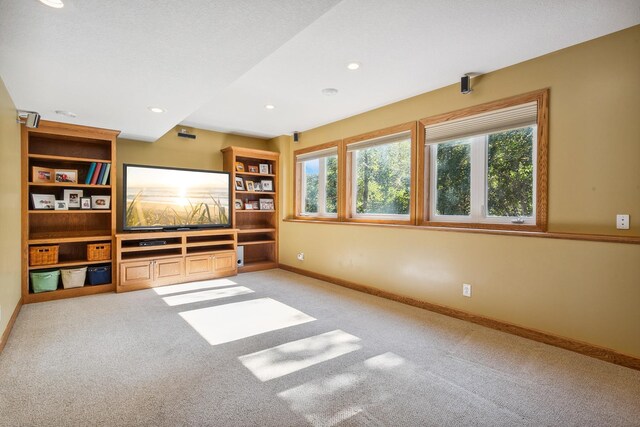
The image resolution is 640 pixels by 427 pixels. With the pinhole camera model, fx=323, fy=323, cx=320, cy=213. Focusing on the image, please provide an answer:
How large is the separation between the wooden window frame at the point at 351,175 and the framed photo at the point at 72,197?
356 centimetres

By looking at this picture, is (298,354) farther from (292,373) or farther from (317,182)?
(317,182)

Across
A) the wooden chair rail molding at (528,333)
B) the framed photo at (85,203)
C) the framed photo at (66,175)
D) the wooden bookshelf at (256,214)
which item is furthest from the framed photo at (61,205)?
the wooden chair rail molding at (528,333)

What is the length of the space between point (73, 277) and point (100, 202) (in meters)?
1.02

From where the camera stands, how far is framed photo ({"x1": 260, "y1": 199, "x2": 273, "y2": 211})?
584cm

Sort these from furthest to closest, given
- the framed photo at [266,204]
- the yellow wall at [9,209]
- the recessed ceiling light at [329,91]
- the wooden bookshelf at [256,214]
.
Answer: the framed photo at [266,204], the wooden bookshelf at [256,214], the recessed ceiling light at [329,91], the yellow wall at [9,209]

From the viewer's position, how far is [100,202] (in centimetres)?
440

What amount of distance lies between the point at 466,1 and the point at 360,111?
7.76 feet

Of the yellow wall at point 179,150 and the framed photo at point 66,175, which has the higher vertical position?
the yellow wall at point 179,150

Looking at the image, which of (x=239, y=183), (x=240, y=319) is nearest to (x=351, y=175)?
(x=239, y=183)

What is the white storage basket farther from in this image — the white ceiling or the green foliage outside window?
the green foliage outside window

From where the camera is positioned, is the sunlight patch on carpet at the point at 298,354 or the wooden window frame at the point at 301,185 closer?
the sunlight patch on carpet at the point at 298,354

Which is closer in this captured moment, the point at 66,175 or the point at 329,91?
the point at 329,91

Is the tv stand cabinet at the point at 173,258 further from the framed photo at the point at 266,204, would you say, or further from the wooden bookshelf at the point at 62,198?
the framed photo at the point at 266,204

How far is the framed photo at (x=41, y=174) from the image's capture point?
3.94 m
